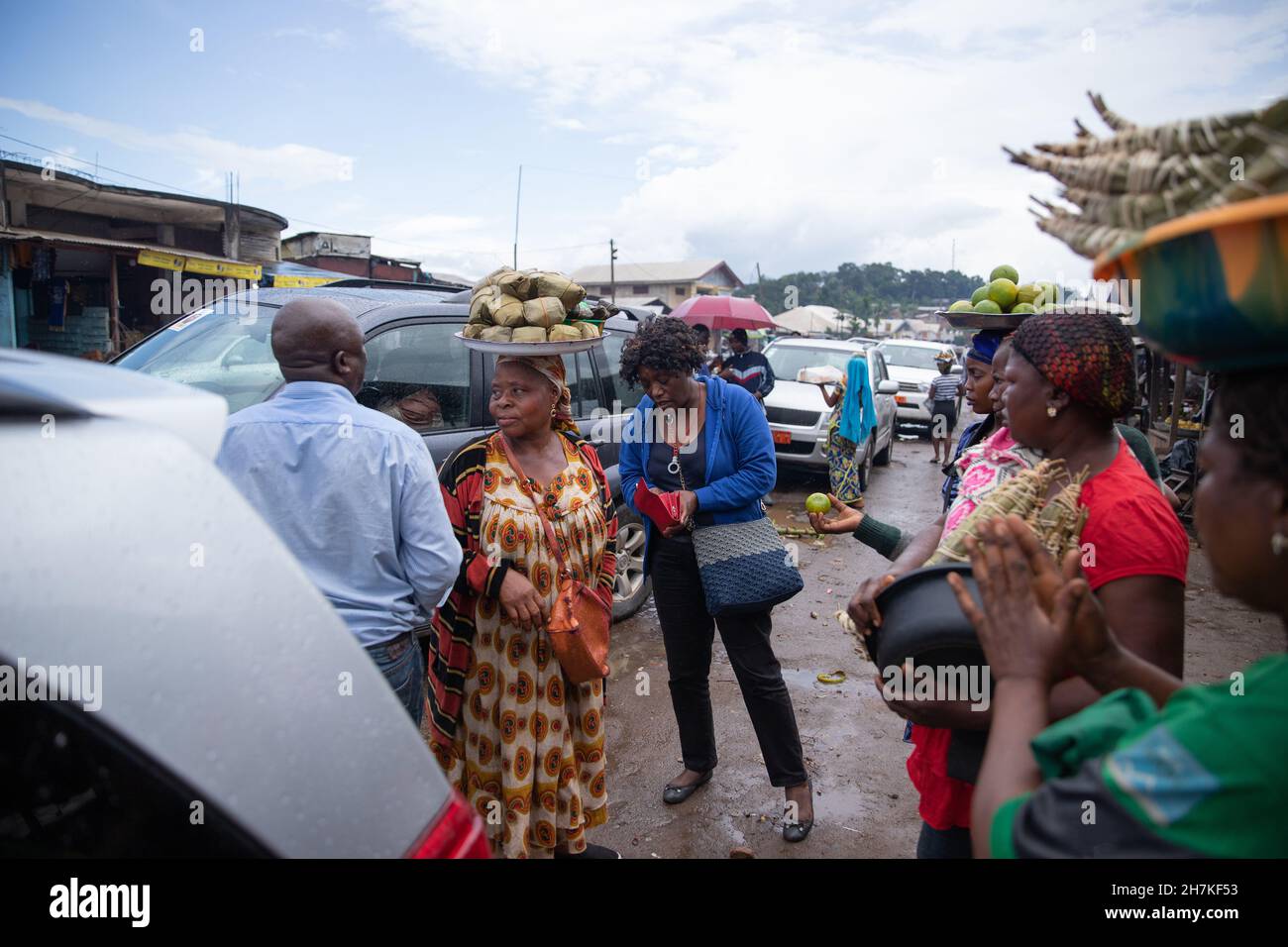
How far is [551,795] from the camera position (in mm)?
3021

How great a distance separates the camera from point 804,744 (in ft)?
14.7

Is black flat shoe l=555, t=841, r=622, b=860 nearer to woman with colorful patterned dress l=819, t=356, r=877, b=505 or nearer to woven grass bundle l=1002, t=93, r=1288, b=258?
woven grass bundle l=1002, t=93, r=1288, b=258

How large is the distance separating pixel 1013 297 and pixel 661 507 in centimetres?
175

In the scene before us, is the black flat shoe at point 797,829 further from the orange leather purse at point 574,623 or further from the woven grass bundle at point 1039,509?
the woven grass bundle at point 1039,509

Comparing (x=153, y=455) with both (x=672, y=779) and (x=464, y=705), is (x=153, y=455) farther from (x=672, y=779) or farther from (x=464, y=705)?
(x=672, y=779)

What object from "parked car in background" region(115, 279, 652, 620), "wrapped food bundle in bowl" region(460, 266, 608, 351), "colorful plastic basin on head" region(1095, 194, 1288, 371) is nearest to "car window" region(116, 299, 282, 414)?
"parked car in background" region(115, 279, 652, 620)

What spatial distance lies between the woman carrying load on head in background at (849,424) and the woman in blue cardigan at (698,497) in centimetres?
573

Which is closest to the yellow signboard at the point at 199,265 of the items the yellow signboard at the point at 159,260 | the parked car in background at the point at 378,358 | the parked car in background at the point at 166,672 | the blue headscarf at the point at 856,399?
the yellow signboard at the point at 159,260

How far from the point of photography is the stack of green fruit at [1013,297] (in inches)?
133

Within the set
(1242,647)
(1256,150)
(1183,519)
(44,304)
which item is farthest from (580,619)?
(44,304)

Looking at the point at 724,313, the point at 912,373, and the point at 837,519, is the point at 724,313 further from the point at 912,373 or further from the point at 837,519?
the point at 837,519

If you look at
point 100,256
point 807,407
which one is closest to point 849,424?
point 807,407

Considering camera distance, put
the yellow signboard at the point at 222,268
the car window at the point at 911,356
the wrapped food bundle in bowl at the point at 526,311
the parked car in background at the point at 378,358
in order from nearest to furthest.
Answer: the wrapped food bundle in bowl at the point at 526,311
the parked car in background at the point at 378,358
the yellow signboard at the point at 222,268
the car window at the point at 911,356

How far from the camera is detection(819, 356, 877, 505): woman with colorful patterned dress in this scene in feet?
30.5
